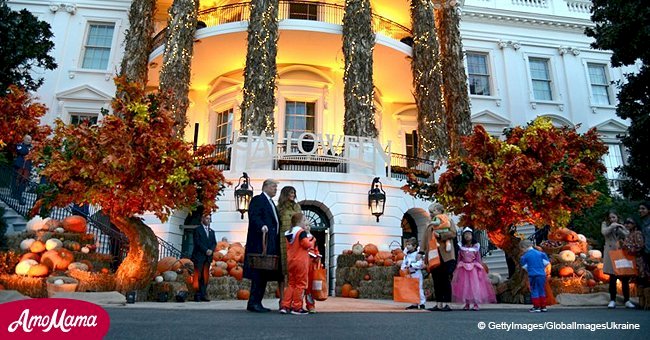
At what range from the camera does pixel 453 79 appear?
56.2ft

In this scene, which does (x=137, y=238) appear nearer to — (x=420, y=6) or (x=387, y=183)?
(x=387, y=183)

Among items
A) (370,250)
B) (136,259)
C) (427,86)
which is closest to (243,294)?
(136,259)

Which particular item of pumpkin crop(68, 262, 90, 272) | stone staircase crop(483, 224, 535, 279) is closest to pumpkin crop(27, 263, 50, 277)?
pumpkin crop(68, 262, 90, 272)

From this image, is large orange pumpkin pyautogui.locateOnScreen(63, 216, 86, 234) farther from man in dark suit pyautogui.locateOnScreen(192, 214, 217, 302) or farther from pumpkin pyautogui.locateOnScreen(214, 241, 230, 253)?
man in dark suit pyautogui.locateOnScreen(192, 214, 217, 302)

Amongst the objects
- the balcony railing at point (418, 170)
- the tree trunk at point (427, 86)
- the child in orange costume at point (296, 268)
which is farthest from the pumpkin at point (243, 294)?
the tree trunk at point (427, 86)

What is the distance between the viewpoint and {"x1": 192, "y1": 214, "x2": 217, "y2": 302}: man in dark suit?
8.29 meters

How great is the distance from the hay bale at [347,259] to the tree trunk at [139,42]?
974cm

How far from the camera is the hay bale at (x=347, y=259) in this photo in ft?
37.0

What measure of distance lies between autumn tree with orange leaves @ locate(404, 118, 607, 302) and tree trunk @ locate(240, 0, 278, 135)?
6.56m

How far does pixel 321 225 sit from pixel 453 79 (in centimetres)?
843

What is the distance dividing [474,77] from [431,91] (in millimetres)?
6209

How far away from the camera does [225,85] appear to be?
1758 cm

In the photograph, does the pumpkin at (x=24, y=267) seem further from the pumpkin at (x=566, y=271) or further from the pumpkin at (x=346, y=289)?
the pumpkin at (x=566, y=271)

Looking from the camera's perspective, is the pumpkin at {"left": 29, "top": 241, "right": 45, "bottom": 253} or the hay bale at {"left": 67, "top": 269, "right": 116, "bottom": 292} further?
the pumpkin at {"left": 29, "top": 241, "right": 45, "bottom": 253}
